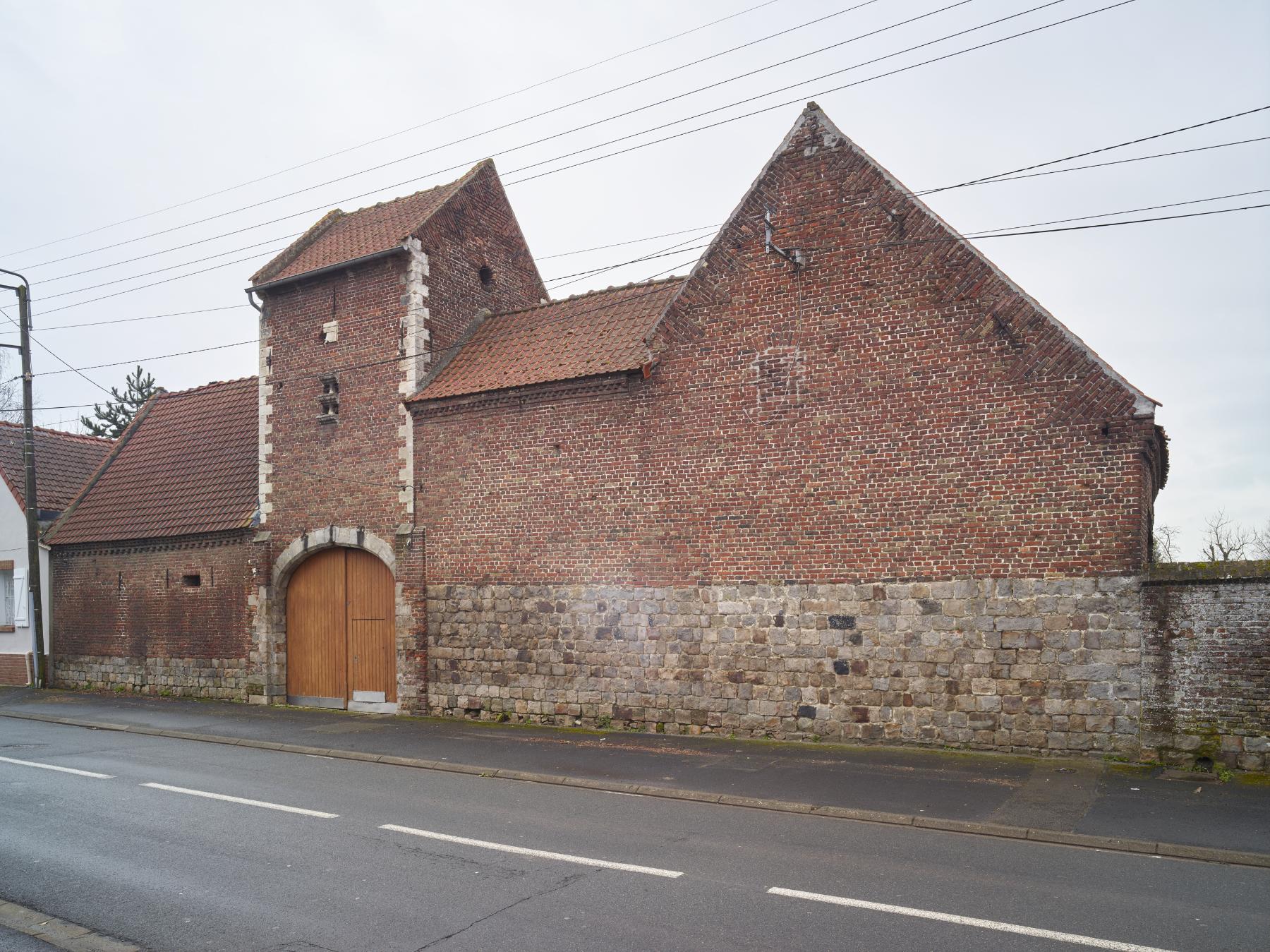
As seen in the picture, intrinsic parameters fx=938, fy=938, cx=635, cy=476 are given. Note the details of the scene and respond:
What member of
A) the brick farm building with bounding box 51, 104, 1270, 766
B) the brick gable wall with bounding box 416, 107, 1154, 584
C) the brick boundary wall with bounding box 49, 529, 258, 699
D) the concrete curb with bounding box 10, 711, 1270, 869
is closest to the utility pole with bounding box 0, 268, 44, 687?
the brick boundary wall with bounding box 49, 529, 258, 699

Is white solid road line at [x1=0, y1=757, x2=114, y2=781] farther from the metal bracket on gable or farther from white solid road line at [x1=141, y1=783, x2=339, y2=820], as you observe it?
the metal bracket on gable

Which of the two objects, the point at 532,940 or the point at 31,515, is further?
the point at 31,515

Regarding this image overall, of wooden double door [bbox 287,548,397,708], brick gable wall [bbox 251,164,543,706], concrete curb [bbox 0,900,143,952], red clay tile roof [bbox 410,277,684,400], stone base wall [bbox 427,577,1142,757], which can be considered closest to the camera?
concrete curb [bbox 0,900,143,952]

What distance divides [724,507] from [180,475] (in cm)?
A: 1458

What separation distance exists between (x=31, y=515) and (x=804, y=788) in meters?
20.2

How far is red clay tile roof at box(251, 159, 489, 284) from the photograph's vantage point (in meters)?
18.2

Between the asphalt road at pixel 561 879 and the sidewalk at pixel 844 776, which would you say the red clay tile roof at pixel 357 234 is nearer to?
the sidewalk at pixel 844 776

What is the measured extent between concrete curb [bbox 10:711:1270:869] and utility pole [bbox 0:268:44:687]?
10754 mm

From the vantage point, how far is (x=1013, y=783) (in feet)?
33.0

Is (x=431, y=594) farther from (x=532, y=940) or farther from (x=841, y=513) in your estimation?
(x=532, y=940)

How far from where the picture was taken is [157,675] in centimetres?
2061

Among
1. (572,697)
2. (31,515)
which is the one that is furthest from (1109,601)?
(31,515)

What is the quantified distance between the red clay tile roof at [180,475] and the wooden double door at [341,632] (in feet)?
7.21

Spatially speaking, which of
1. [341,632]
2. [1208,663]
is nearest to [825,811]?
[1208,663]
